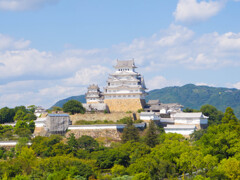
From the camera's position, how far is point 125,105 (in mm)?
65562

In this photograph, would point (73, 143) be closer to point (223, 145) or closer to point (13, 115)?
point (223, 145)

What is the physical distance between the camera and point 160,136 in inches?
2140

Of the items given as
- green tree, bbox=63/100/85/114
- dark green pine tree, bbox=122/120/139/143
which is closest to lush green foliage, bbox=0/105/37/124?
green tree, bbox=63/100/85/114

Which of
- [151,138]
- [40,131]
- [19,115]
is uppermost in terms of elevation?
[19,115]

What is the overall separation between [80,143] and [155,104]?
20.4 meters

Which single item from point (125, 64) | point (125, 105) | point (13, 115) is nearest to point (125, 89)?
point (125, 105)

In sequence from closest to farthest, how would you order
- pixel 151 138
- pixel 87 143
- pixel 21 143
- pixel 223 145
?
pixel 223 145, pixel 151 138, pixel 87 143, pixel 21 143

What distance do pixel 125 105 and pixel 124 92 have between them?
79.5 inches

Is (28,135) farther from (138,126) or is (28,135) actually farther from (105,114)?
(138,126)

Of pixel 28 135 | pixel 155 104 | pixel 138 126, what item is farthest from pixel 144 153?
pixel 155 104

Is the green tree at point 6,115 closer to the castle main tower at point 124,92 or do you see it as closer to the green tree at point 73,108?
the green tree at point 73,108

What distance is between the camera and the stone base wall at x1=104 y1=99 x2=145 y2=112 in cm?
6525

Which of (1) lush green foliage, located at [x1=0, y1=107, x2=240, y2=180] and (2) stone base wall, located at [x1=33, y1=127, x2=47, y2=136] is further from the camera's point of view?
(2) stone base wall, located at [x1=33, y1=127, x2=47, y2=136]

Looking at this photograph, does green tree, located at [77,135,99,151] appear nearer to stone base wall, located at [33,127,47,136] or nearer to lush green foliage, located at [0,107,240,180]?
lush green foliage, located at [0,107,240,180]
